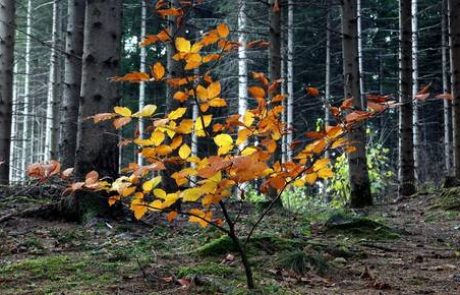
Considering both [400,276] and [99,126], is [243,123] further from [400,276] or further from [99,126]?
[99,126]

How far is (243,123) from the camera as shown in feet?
8.91

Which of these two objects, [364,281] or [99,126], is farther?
[99,126]

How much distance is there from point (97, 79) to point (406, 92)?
6.99 m

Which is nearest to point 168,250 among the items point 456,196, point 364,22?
point 456,196

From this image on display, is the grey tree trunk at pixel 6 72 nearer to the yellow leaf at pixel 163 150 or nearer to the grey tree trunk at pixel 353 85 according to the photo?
the grey tree trunk at pixel 353 85

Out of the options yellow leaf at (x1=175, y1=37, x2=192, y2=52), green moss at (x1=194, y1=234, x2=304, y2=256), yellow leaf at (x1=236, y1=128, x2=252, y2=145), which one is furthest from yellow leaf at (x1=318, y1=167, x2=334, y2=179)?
green moss at (x1=194, y1=234, x2=304, y2=256)

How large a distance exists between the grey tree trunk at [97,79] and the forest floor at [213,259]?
658 mm

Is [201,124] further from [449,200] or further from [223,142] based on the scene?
[449,200]

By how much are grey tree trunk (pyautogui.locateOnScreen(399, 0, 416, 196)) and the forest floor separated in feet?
15.9

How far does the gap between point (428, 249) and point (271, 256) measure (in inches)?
66.3

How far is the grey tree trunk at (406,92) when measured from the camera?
34.4 feet

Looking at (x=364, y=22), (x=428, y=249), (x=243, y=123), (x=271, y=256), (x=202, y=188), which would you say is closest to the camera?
(x=202, y=188)

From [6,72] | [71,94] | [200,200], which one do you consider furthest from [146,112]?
[6,72]

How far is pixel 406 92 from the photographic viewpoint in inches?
409
